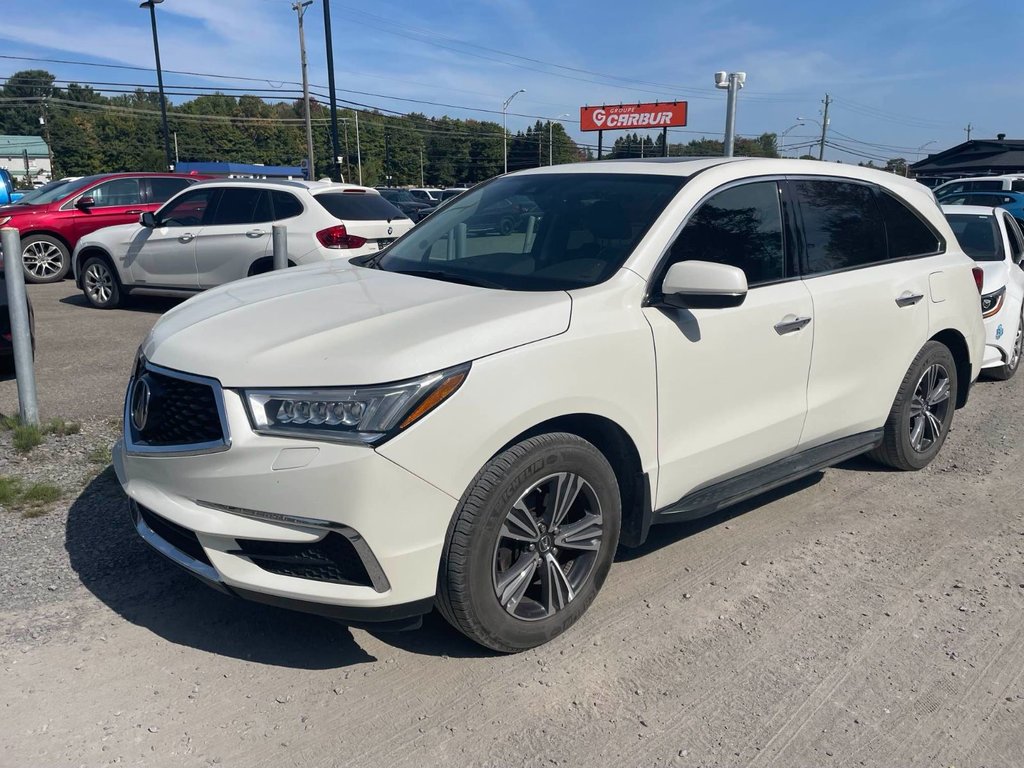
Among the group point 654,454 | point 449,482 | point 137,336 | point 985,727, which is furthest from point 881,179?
point 137,336

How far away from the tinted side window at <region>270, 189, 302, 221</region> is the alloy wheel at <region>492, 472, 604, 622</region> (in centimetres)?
742

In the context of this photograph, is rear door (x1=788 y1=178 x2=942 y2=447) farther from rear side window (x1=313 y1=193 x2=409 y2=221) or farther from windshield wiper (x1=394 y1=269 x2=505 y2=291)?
rear side window (x1=313 y1=193 x2=409 y2=221)

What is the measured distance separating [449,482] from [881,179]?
3580 mm

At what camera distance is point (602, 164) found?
441 centimetres

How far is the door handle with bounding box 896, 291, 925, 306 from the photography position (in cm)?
471

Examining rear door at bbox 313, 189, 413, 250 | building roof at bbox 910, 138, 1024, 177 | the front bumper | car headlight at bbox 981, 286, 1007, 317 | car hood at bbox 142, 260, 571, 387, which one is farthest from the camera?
building roof at bbox 910, 138, 1024, 177

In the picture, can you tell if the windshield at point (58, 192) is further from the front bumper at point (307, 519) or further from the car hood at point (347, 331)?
the front bumper at point (307, 519)

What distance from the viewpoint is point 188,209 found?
1049 centimetres

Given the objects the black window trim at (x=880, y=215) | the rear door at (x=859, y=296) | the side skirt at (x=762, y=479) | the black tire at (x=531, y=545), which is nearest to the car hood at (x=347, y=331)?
the black tire at (x=531, y=545)

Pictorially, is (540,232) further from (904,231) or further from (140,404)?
(904,231)

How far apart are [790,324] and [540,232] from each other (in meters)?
1.26

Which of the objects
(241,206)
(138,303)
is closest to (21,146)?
(138,303)

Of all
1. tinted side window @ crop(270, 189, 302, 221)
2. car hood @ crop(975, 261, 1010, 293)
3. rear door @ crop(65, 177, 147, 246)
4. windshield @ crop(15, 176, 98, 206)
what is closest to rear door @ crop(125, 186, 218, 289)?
tinted side window @ crop(270, 189, 302, 221)

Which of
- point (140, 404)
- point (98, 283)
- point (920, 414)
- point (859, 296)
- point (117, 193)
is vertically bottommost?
point (920, 414)
